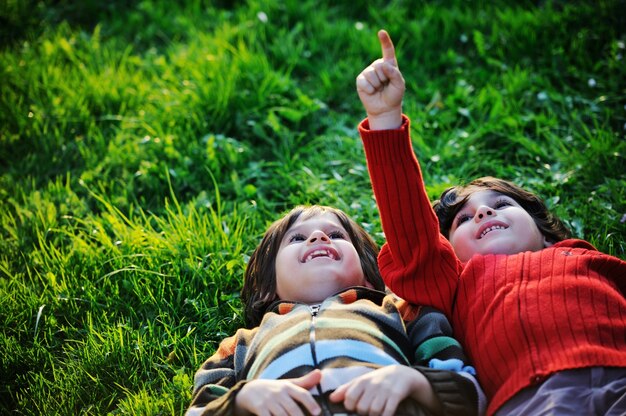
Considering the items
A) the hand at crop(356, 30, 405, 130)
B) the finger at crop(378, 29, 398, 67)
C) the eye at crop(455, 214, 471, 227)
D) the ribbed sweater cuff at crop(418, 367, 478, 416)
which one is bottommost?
the ribbed sweater cuff at crop(418, 367, 478, 416)

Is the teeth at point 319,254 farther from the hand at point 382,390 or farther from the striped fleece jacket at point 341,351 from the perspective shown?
the hand at point 382,390

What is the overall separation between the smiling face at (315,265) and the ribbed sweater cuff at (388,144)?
1.40 feet

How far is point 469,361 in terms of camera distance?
2652 mm

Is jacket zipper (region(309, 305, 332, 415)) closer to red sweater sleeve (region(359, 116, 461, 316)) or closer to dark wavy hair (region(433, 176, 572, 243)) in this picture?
red sweater sleeve (region(359, 116, 461, 316))

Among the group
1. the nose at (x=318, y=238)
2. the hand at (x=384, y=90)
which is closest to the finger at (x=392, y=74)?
the hand at (x=384, y=90)

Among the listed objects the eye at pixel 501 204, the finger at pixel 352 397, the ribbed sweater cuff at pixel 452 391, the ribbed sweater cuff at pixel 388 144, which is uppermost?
the ribbed sweater cuff at pixel 388 144

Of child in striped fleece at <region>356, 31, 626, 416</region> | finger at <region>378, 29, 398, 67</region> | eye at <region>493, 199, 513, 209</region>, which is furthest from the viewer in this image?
eye at <region>493, 199, 513, 209</region>

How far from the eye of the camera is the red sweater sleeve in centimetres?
259

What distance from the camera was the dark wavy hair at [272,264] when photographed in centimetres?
299

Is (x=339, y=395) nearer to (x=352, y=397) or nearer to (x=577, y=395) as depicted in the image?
(x=352, y=397)

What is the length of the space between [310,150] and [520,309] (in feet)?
6.77

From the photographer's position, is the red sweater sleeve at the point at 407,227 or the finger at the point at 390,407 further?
the red sweater sleeve at the point at 407,227

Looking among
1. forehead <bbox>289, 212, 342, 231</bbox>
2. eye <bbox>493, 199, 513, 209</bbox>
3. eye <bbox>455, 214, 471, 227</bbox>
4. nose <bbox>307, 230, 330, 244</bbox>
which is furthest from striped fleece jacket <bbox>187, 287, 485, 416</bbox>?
eye <bbox>493, 199, 513, 209</bbox>

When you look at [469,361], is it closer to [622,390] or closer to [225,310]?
[622,390]
